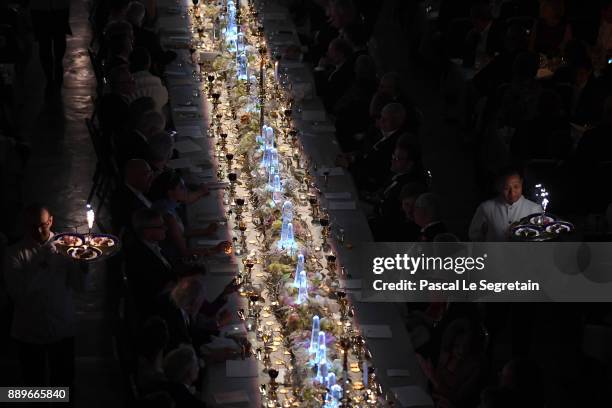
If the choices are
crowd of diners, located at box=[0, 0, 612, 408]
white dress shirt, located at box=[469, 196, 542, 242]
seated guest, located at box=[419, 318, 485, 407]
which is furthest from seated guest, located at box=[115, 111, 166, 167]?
seated guest, located at box=[419, 318, 485, 407]

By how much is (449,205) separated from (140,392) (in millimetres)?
5673

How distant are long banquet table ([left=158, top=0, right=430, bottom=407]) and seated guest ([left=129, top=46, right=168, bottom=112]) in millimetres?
378

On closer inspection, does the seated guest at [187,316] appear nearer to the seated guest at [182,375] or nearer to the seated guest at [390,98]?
the seated guest at [182,375]

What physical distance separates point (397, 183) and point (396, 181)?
43mm

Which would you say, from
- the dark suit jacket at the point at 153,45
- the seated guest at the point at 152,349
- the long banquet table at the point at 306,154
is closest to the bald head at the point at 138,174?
the long banquet table at the point at 306,154

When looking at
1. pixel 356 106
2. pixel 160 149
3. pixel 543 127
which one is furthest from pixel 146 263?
pixel 543 127

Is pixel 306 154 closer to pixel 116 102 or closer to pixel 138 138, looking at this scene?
pixel 138 138

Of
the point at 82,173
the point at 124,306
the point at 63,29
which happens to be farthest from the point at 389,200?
the point at 63,29

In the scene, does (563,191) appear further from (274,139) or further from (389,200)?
(274,139)

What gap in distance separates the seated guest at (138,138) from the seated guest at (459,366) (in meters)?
3.70

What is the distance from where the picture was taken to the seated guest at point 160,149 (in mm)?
10398

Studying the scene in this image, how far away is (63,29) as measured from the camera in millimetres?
14555

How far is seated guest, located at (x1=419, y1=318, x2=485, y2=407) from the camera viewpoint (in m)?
8.13

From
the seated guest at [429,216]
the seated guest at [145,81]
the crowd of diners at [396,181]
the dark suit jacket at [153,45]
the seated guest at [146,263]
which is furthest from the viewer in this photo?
the dark suit jacket at [153,45]
